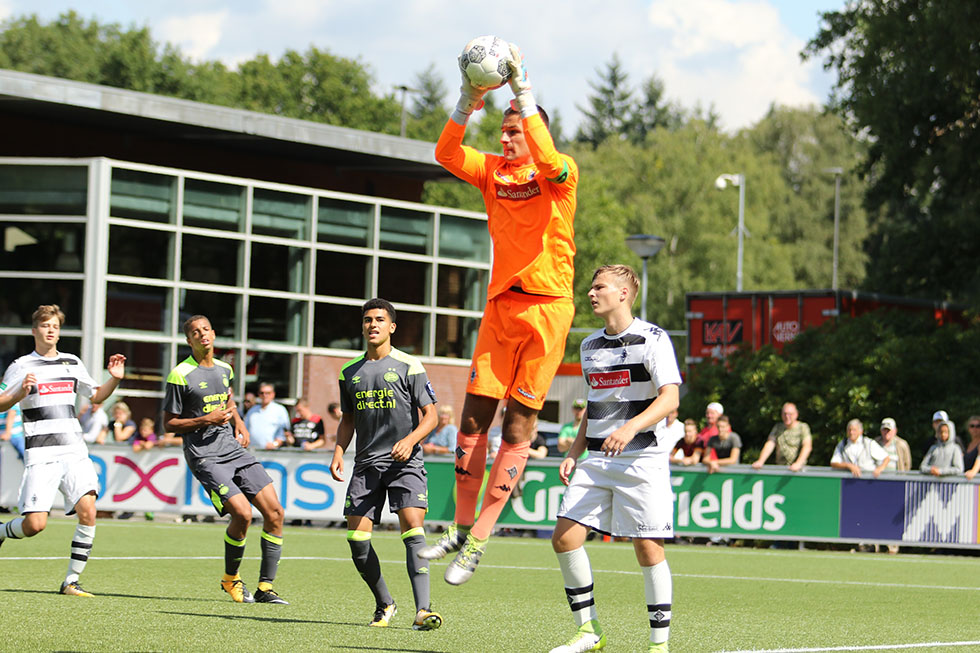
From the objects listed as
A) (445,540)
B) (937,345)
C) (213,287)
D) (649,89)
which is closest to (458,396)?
(213,287)

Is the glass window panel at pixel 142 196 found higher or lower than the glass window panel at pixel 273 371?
higher

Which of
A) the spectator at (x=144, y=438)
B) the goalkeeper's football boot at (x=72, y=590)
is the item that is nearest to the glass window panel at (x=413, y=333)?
the spectator at (x=144, y=438)

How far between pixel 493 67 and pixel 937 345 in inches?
785

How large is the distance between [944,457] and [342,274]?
1512 centimetres

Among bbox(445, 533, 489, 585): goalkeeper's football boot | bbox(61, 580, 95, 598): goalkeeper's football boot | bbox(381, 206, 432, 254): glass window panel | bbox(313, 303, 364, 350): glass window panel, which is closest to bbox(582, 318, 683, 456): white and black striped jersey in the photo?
bbox(445, 533, 489, 585): goalkeeper's football boot

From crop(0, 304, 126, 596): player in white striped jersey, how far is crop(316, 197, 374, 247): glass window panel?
739 inches

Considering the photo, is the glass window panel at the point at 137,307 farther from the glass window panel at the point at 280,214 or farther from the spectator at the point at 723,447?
the spectator at the point at 723,447

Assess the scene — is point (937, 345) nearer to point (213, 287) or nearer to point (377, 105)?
point (213, 287)

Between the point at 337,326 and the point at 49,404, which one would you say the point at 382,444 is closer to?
the point at 49,404

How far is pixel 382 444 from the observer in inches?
389

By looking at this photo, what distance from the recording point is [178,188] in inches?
1091

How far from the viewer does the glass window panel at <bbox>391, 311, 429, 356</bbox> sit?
3128cm

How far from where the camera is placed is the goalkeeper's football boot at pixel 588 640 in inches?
306

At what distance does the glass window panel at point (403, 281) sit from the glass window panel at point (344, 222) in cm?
75
